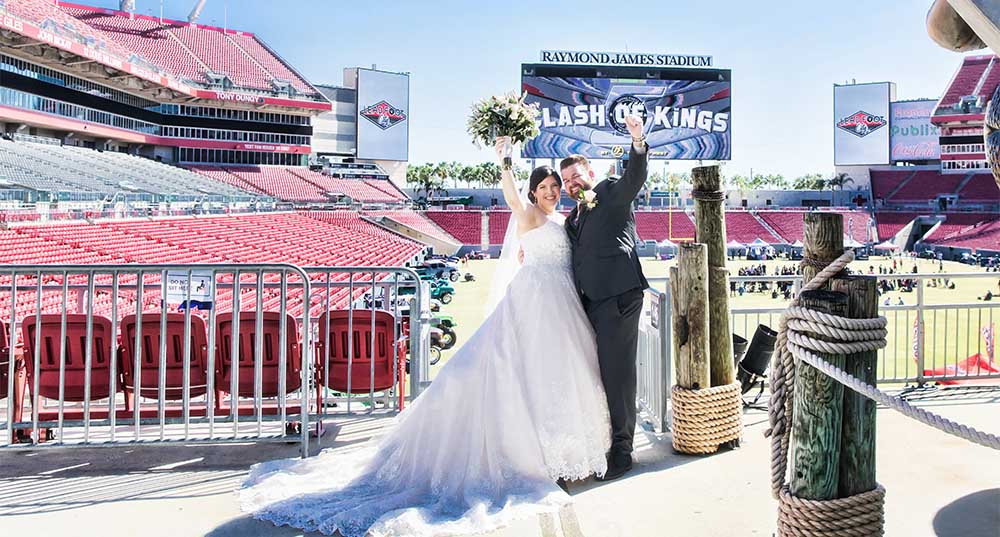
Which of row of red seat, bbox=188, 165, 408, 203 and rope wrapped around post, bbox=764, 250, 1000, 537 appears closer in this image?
rope wrapped around post, bbox=764, 250, 1000, 537

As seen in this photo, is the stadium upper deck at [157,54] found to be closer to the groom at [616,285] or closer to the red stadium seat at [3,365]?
the red stadium seat at [3,365]

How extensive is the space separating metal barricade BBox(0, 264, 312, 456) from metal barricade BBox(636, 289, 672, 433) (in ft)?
7.48

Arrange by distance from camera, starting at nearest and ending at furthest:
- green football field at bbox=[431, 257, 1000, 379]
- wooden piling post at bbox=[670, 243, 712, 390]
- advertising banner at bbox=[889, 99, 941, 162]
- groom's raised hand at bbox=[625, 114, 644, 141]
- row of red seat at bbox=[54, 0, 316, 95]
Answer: groom's raised hand at bbox=[625, 114, 644, 141] < wooden piling post at bbox=[670, 243, 712, 390] < green football field at bbox=[431, 257, 1000, 379] < row of red seat at bbox=[54, 0, 316, 95] < advertising banner at bbox=[889, 99, 941, 162]

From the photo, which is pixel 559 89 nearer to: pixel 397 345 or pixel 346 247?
pixel 346 247

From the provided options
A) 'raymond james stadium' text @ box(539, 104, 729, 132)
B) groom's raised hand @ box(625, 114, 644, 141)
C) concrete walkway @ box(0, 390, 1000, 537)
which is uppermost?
'raymond james stadium' text @ box(539, 104, 729, 132)

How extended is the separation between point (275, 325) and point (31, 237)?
18.6 metres

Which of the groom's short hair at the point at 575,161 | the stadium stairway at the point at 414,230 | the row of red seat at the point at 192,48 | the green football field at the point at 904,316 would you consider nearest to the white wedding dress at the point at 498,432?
the groom's short hair at the point at 575,161

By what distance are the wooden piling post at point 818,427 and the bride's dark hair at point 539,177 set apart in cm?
245

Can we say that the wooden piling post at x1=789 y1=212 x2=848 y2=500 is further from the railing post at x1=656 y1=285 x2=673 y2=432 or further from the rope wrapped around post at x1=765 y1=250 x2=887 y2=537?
the railing post at x1=656 y1=285 x2=673 y2=432

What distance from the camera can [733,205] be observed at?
80.2m

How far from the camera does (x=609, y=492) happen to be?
3.72 m

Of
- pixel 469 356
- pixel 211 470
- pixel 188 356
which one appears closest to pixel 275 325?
pixel 188 356

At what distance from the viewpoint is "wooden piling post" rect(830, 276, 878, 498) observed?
6.10 ft

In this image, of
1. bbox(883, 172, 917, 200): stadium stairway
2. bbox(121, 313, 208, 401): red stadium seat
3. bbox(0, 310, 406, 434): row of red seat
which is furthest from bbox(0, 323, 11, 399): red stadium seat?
bbox(883, 172, 917, 200): stadium stairway
